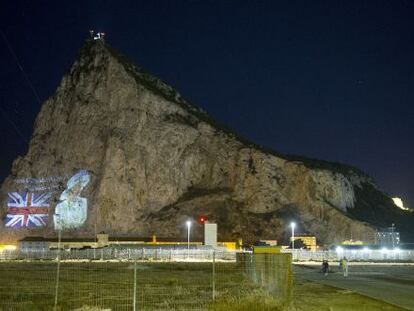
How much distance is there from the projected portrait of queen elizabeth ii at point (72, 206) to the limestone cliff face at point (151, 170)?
1441 mm

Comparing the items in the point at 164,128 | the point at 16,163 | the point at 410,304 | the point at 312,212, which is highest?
the point at 164,128

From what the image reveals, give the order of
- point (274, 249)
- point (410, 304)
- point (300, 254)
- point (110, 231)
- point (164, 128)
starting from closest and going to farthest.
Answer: point (410, 304) < point (274, 249) < point (300, 254) < point (110, 231) < point (164, 128)

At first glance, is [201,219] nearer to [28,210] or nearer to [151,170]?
[151,170]

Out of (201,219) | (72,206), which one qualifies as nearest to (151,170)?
(72,206)

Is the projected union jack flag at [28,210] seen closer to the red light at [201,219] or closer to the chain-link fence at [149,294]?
the red light at [201,219]

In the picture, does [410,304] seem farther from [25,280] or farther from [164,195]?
[164,195]

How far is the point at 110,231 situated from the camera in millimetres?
109938

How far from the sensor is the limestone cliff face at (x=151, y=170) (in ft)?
373

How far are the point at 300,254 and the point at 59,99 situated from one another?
7897cm

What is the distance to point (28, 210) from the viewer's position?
385 ft

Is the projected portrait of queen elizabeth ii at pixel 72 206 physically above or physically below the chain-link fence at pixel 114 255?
above

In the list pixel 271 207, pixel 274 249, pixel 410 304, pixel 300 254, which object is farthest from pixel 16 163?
pixel 410 304

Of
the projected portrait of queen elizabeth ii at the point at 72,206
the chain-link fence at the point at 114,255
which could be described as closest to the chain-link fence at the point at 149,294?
the chain-link fence at the point at 114,255

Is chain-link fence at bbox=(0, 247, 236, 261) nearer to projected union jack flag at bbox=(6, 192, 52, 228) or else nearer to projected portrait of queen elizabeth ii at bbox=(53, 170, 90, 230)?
projected portrait of queen elizabeth ii at bbox=(53, 170, 90, 230)
